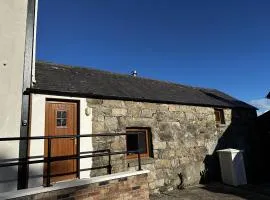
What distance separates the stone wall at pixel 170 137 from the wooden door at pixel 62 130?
2.02 feet

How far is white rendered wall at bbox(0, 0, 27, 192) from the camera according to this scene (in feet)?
18.9

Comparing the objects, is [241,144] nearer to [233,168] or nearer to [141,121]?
[233,168]

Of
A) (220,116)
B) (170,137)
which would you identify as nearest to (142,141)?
(170,137)

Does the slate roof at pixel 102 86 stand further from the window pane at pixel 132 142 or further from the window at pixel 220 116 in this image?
the window pane at pixel 132 142

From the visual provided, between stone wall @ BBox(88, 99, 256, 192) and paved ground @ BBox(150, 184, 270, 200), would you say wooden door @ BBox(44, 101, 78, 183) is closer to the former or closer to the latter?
stone wall @ BBox(88, 99, 256, 192)

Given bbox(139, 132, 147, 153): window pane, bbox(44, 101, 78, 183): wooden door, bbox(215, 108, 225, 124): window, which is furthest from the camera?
bbox(215, 108, 225, 124): window

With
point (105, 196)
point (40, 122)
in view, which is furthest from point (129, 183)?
point (40, 122)

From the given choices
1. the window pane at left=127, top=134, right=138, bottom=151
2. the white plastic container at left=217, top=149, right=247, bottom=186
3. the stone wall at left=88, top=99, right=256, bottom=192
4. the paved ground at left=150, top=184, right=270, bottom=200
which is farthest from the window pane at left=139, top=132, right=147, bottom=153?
the white plastic container at left=217, top=149, right=247, bottom=186

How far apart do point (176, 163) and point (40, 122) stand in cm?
511

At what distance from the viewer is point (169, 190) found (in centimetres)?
847

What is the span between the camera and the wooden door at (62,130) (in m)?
6.62

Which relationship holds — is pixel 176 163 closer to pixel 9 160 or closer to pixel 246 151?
pixel 246 151

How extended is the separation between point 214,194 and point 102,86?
5172 mm

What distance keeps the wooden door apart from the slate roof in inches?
17.1
